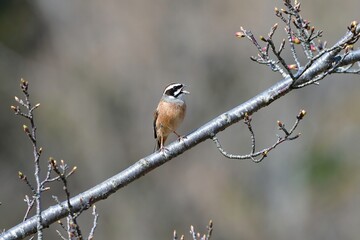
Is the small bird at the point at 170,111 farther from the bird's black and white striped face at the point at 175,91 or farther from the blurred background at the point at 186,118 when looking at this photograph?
the blurred background at the point at 186,118

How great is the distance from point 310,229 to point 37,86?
9226mm

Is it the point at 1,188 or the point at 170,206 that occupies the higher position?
the point at 1,188

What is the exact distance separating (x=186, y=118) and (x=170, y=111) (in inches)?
586

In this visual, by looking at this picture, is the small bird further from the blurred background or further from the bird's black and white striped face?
the blurred background

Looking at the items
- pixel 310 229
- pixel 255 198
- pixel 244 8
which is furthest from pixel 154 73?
pixel 310 229

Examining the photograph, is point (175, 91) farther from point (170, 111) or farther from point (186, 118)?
point (186, 118)

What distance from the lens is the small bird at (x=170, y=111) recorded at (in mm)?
7379

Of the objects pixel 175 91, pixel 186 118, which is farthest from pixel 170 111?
pixel 186 118

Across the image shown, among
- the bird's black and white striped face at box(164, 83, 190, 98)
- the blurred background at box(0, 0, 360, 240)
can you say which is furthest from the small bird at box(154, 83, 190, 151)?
the blurred background at box(0, 0, 360, 240)

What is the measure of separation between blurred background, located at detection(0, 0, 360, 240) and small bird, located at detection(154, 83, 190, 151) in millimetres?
13177

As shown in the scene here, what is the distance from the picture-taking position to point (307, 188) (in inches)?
898

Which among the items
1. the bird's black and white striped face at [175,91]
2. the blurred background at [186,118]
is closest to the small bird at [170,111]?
the bird's black and white striped face at [175,91]

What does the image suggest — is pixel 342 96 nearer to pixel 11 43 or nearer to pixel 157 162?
pixel 11 43

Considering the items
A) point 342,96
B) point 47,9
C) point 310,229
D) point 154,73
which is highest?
point 47,9
